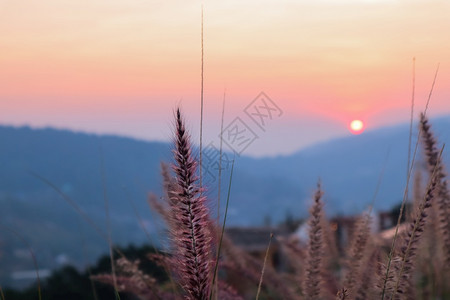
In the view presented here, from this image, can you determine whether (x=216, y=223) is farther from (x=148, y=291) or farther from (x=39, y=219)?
(x=39, y=219)

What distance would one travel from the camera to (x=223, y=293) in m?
3.22

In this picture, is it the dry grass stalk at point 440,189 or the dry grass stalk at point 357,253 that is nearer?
the dry grass stalk at point 357,253

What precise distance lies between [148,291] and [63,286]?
8.57 meters

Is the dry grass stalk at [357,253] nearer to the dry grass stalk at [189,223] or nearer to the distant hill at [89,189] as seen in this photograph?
the dry grass stalk at [189,223]

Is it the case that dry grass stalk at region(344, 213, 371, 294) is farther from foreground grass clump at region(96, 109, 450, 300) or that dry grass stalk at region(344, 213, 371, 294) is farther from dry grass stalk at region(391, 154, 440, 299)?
dry grass stalk at region(391, 154, 440, 299)

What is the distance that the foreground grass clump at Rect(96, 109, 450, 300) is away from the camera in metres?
2.07

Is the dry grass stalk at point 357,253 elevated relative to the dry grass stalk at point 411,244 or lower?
lower

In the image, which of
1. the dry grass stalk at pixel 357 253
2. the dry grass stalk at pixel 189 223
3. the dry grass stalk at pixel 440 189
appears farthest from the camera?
the dry grass stalk at pixel 440 189

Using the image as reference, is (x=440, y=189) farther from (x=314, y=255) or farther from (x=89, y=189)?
(x=89, y=189)

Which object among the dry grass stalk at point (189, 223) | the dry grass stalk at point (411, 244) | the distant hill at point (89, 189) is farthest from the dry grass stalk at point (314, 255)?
the distant hill at point (89, 189)

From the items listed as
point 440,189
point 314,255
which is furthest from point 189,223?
point 440,189

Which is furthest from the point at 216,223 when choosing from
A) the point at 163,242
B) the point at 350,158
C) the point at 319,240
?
the point at 350,158

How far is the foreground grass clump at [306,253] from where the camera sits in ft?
6.79

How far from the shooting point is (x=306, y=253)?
10.4 ft
